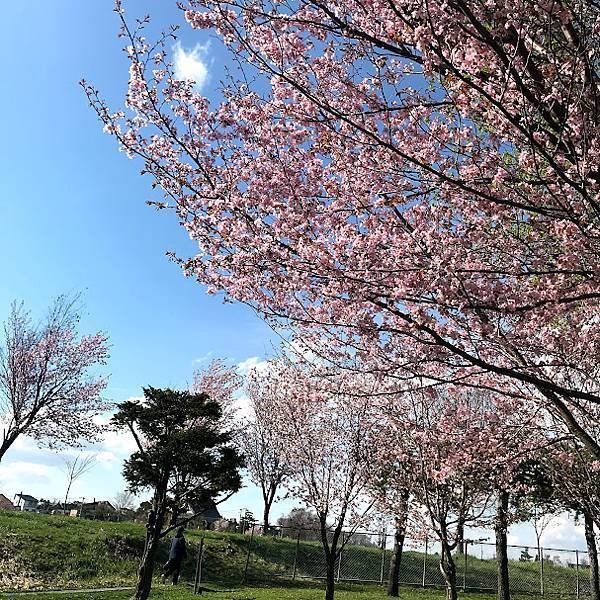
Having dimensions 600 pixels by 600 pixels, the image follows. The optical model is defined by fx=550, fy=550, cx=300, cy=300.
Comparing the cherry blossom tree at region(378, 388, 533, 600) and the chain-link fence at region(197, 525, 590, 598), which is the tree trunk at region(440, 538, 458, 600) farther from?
the chain-link fence at region(197, 525, 590, 598)

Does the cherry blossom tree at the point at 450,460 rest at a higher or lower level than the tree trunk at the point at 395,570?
higher

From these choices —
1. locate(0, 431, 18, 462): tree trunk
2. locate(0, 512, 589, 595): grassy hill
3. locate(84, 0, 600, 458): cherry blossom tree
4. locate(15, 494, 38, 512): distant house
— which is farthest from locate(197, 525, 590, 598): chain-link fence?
locate(15, 494, 38, 512): distant house

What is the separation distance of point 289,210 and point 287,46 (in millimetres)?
1313

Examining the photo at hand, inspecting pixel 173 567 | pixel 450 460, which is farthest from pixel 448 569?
pixel 173 567

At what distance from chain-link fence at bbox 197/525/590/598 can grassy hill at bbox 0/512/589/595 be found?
45 mm

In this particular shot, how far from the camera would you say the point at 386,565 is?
83.0 ft

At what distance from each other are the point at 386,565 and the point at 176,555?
489 inches

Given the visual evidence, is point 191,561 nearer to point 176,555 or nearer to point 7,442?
point 176,555

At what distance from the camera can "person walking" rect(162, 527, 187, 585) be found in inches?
648

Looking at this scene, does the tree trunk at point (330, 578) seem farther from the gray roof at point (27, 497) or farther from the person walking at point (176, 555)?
the gray roof at point (27, 497)

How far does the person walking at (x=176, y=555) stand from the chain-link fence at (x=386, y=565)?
5581 millimetres

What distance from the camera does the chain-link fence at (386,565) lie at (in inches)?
921

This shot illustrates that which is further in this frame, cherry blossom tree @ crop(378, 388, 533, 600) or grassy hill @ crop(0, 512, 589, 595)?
grassy hill @ crop(0, 512, 589, 595)

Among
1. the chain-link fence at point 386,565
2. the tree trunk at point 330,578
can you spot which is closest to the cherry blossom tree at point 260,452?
the chain-link fence at point 386,565
